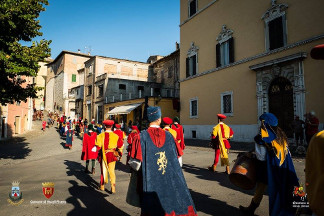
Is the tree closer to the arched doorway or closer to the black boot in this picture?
the black boot

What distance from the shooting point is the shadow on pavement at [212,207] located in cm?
377

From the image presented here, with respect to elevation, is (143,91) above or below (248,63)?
above

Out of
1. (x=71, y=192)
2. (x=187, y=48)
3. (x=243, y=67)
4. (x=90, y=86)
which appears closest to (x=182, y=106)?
(x=187, y=48)

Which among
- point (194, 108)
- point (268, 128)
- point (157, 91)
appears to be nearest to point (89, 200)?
point (268, 128)

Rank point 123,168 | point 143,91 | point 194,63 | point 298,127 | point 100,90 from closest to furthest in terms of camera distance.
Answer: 1. point 123,168
2. point 298,127
3. point 194,63
4. point 100,90
5. point 143,91

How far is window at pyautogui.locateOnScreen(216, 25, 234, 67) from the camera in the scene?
605 inches

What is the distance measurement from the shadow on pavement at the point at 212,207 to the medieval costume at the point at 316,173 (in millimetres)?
2825

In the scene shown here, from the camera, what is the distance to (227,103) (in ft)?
51.0

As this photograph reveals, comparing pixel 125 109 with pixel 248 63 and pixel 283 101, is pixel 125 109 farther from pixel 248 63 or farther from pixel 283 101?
pixel 283 101

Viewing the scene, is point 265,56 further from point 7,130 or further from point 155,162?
point 7,130

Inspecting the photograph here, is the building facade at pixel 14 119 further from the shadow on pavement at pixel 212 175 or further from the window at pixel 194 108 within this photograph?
the shadow on pavement at pixel 212 175

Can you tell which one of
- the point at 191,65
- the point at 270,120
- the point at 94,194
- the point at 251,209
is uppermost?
the point at 191,65

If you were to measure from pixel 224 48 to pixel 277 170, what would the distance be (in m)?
14.3

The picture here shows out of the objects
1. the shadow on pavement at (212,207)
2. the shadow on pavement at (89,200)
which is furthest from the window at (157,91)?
the shadow on pavement at (212,207)
